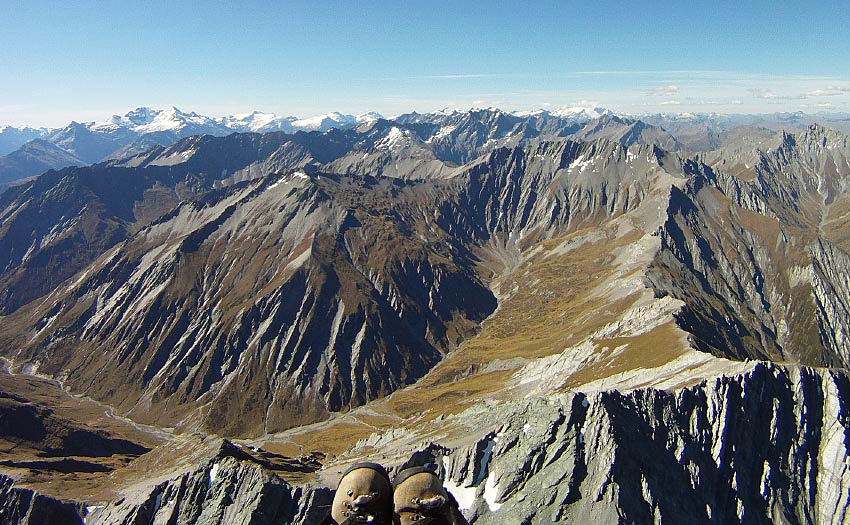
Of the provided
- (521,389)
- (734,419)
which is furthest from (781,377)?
(521,389)

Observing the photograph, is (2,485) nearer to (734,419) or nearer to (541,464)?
(541,464)

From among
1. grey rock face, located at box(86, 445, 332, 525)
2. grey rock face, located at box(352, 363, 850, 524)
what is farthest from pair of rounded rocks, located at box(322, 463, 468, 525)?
grey rock face, located at box(86, 445, 332, 525)

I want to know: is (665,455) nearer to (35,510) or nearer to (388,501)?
(388,501)

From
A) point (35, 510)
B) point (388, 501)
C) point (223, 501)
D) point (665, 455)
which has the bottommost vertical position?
point (35, 510)

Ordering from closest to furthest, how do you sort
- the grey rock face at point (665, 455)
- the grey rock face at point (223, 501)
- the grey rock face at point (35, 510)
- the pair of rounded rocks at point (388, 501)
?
the pair of rounded rocks at point (388, 501)
the grey rock face at point (665, 455)
the grey rock face at point (223, 501)
the grey rock face at point (35, 510)

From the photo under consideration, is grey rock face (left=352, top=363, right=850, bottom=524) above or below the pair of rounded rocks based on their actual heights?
below

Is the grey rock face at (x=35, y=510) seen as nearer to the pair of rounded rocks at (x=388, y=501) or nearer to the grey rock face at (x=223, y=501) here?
the grey rock face at (x=223, y=501)

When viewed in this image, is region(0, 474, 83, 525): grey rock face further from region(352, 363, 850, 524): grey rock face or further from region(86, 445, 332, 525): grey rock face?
region(352, 363, 850, 524): grey rock face

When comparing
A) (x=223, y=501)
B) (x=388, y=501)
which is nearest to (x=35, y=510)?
(x=223, y=501)

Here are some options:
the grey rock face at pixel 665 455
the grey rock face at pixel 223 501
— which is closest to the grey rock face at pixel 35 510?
the grey rock face at pixel 223 501
